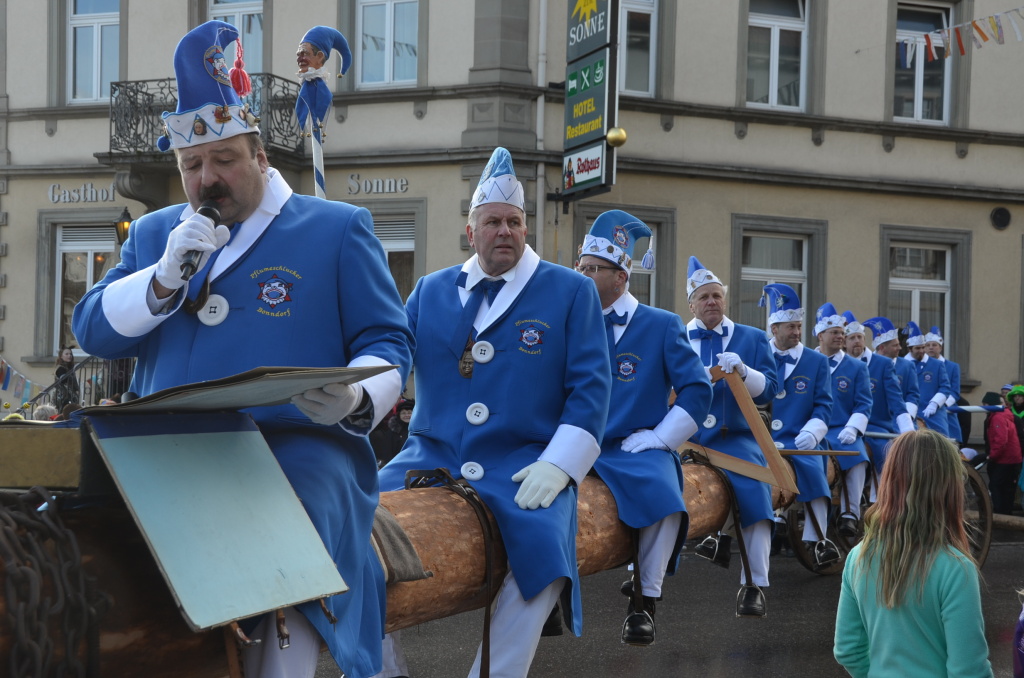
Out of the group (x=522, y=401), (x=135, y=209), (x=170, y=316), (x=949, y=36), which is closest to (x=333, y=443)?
(x=170, y=316)

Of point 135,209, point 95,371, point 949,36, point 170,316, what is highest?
point 949,36

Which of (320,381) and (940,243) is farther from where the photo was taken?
(940,243)

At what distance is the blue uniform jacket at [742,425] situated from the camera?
6.93 metres

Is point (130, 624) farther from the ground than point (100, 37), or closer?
closer

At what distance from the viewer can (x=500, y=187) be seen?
465 cm

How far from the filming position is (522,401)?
445cm

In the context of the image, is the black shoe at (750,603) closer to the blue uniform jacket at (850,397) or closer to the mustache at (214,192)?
the blue uniform jacket at (850,397)

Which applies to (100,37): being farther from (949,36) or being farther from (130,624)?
(130,624)

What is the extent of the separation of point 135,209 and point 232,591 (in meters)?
16.7

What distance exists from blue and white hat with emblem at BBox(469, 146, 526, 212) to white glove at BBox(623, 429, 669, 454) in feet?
4.96

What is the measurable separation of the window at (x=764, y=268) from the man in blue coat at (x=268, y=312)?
613 inches

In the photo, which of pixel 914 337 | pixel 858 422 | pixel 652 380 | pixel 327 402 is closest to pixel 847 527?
pixel 858 422

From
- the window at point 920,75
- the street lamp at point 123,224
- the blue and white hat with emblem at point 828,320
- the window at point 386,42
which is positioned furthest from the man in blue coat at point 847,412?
the street lamp at point 123,224

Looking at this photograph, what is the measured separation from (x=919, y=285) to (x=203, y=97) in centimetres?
1773
